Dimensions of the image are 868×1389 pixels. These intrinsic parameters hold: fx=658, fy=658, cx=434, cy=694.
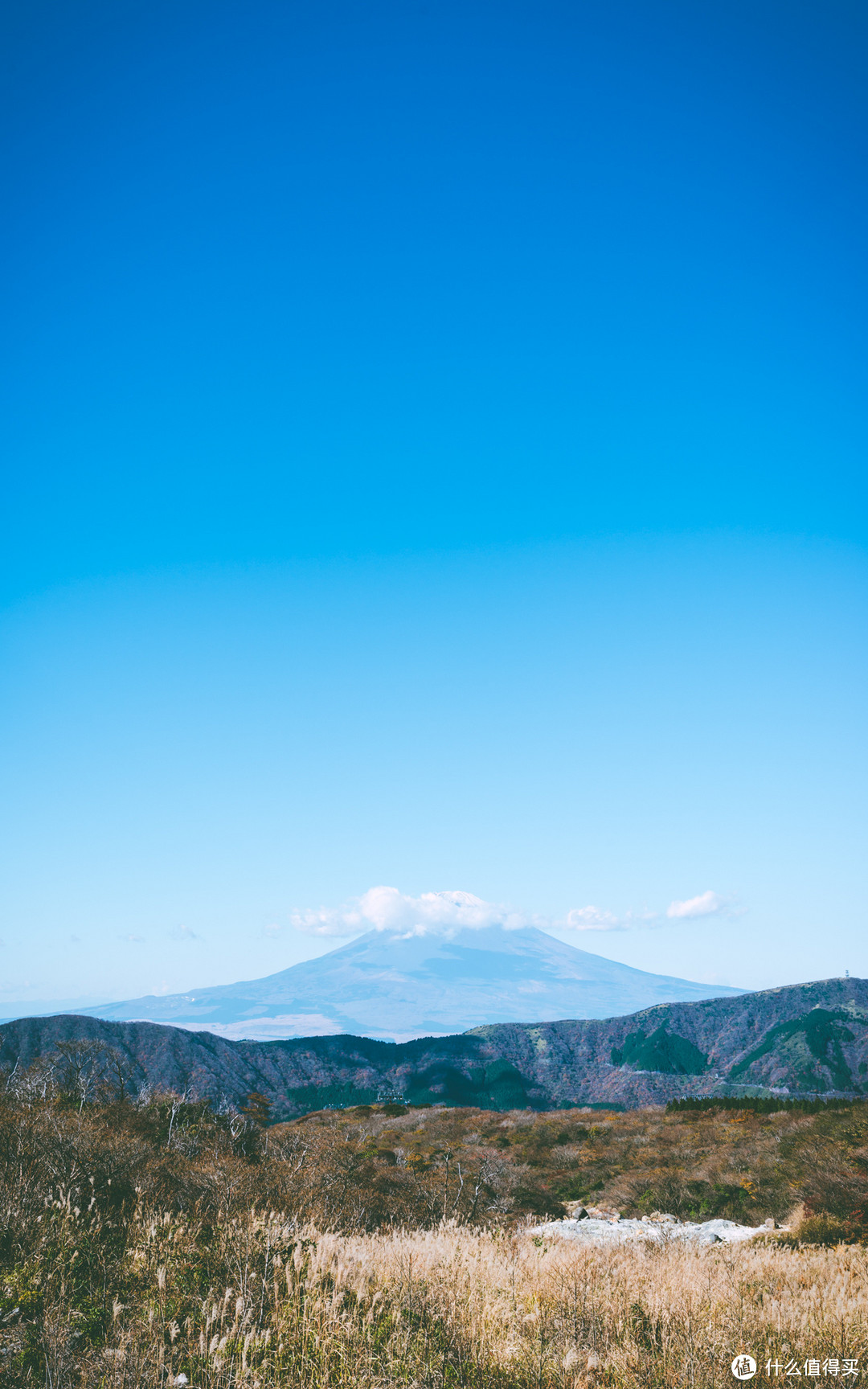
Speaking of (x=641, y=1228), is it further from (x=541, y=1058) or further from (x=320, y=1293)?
(x=541, y=1058)

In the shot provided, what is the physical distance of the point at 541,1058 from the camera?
340 ft

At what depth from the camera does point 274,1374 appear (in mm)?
4566

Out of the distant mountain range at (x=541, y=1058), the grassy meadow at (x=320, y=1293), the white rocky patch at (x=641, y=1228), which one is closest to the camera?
the grassy meadow at (x=320, y=1293)

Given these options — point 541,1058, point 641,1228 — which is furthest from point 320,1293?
point 541,1058

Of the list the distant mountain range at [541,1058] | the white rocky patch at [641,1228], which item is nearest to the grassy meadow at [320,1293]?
the white rocky patch at [641,1228]

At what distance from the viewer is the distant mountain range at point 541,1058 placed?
82812mm

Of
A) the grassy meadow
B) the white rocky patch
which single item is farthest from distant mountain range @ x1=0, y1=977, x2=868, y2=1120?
the grassy meadow

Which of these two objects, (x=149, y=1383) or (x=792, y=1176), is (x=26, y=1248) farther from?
(x=792, y=1176)

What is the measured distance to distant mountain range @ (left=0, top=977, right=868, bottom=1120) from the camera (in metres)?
82.8

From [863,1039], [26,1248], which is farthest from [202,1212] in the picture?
[863,1039]

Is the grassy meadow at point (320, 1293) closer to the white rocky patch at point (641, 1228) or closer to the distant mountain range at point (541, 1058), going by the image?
the white rocky patch at point (641, 1228)

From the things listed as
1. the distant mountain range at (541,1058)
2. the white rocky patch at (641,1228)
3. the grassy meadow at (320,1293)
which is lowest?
the distant mountain range at (541,1058)

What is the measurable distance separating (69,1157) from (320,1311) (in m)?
6.05

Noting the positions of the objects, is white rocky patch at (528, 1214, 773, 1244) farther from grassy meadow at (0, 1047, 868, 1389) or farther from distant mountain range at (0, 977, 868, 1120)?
distant mountain range at (0, 977, 868, 1120)
